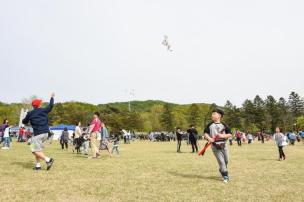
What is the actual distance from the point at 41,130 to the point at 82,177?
235 cm

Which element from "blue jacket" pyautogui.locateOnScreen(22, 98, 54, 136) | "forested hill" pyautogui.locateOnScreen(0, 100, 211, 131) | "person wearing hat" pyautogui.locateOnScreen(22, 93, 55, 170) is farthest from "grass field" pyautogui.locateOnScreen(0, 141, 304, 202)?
"forested hill" pyautogui.locateOnScreen(0, 100, 211, 131)

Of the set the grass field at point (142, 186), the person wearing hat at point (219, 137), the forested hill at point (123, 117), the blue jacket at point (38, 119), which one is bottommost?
the grass field at point (142, 186)

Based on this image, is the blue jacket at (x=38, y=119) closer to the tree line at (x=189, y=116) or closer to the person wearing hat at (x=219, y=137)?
the person wearing hat at (x=219, y=137)

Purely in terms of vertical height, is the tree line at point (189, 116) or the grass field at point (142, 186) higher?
the tree line at point (189, 116)

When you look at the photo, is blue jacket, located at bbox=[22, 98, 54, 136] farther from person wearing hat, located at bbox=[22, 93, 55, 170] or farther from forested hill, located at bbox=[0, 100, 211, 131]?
forested hill, located at bbox=[0, 100, 211, 131]

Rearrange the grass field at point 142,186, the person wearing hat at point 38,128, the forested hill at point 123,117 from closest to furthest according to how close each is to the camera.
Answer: the grass field at point 142,186 → the person wearing hat at point 38,128 → the forested hill at point 123,117

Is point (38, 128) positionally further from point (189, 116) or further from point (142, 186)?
point (189, 116)

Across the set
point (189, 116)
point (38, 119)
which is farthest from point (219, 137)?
point (189, 116)

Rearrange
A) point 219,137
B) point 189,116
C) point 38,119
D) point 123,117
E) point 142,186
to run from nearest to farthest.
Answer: point 142,186
point 219,137
point 38,119
point 123,117
point 189,116

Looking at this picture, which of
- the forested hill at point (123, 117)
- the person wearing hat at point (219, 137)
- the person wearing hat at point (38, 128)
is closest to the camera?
the person wearing hat at point (219, 137)

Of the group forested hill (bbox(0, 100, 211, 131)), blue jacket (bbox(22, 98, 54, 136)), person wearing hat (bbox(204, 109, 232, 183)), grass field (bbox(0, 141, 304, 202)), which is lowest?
grass field (bbox(0, 141, 304, 202))

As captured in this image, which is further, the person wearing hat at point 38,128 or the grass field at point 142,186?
the person wearing hat at point 38,128

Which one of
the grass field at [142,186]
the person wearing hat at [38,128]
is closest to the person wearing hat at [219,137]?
the grass field at [142,186]

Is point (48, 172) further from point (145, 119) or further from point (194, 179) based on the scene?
point (145, 119)
